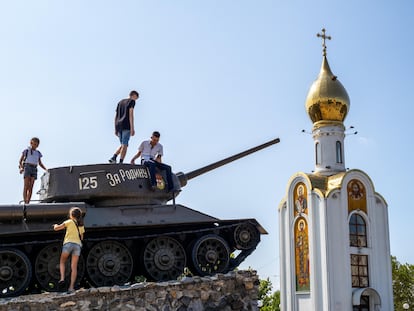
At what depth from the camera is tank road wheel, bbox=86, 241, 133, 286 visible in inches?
555

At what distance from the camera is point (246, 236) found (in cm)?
1520

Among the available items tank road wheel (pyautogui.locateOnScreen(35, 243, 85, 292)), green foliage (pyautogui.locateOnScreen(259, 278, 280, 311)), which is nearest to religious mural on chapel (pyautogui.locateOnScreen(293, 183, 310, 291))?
green foliage (pyautogui.locateOnScreen(259, 278, 280, 311))

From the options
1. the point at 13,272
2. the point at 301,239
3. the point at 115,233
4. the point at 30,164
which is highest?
the point at 301,239

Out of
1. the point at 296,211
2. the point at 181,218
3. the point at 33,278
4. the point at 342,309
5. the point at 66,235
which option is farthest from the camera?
the point at 296,211

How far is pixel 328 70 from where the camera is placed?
3834 cm

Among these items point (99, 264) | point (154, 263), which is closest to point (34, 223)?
point (99, 264)

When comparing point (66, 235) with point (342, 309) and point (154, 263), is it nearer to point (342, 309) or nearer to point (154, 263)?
point (154, 263)

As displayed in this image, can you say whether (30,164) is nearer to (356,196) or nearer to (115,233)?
(115,233)

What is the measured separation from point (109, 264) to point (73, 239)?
1567 mm

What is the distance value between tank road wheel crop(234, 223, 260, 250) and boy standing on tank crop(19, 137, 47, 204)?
4165mm

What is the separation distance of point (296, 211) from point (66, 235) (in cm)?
2424

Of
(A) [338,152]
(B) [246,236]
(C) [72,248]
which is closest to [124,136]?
(C) [72,248]

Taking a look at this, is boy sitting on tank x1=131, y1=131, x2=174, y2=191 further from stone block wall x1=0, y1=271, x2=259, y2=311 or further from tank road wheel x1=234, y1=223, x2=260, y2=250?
stone block wall x1=0, y1=271, x2=259, y2=311

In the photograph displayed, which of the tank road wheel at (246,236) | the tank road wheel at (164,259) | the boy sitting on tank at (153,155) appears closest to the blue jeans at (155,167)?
the boy sitting on tank at (153,155)
